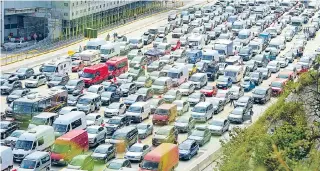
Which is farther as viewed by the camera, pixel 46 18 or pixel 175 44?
pixel 46 18

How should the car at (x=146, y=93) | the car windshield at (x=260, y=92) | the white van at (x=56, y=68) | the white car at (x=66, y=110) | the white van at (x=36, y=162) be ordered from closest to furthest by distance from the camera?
the white van at (x=36, y=162) → the white car at (x=66, y=110) → the car at (x=146, y=93) → the car windshield at (x=260, y=92) → the white van at (x=56, y=68)

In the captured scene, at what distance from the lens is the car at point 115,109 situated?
26750mm

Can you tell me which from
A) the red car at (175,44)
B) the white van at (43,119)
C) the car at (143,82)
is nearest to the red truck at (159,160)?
the white van at (43,119)

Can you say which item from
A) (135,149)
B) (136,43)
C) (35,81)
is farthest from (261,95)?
(136,43)

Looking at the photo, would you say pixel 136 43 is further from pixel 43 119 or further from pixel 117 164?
pixel 117 164

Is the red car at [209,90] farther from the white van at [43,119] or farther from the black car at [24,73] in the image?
the black car at [24,73]

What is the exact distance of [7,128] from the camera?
24.2m

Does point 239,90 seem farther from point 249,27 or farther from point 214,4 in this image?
point 214,4

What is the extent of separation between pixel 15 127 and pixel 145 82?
788 cm

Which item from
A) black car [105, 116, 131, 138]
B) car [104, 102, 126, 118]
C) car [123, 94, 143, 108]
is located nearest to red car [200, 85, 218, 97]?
car [123, 94, 143, 108]

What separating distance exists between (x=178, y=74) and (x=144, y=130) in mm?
7379

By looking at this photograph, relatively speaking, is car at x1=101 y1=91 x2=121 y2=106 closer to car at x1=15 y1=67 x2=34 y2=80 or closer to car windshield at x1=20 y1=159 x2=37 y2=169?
car at x1=15 y1=67 x2=34 y2=80

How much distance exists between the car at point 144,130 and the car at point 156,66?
29.9ft

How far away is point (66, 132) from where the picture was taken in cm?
2355
